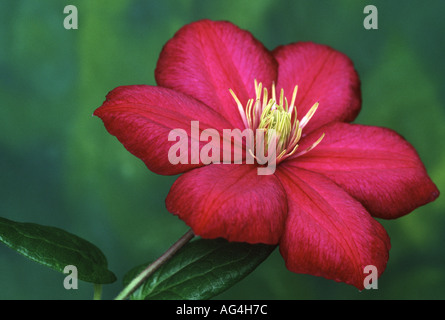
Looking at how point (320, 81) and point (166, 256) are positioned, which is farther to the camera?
point (320, 81)

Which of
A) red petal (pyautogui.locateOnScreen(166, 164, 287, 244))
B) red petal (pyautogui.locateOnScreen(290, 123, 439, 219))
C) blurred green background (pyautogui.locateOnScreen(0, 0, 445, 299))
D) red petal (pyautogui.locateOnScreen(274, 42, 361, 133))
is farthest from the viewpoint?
blurred green background (pyautogui.locateOnScreen(0, 0, 445, 299))

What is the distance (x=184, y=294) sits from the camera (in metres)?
0.71

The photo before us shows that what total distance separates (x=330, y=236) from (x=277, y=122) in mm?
158

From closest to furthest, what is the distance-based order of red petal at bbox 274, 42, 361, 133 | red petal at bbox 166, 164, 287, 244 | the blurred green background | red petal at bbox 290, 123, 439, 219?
red petal at bbox 166, 164, 287, 244 → red petal at bbox 290, 123, 439, 219 → red petal at bbox 274, 42, 361, 133 → the blurred green background

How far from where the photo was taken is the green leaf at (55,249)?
0.65 metres

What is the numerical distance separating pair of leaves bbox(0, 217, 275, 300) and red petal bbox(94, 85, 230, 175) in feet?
0.44

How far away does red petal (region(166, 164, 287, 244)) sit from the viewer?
1.89ft

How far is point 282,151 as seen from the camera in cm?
71

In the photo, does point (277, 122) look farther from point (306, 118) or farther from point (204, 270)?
point (204, 270)

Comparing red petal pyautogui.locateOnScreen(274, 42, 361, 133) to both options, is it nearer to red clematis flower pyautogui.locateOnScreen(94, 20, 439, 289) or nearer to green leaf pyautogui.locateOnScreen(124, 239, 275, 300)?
red clematis flower pyautogui.locateOnScreen(94, 20, 439, 289)

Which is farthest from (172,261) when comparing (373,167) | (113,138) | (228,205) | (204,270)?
(113,138)

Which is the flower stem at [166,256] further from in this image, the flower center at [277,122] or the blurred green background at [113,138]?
the blurred green background at [113,138]

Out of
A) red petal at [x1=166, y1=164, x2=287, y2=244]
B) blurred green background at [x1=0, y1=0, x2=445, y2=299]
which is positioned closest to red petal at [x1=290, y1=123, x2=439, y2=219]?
red petal at [x1=166, y1=164, x2=287, y2=244]

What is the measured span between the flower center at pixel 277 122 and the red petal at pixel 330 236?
0.06 meters
